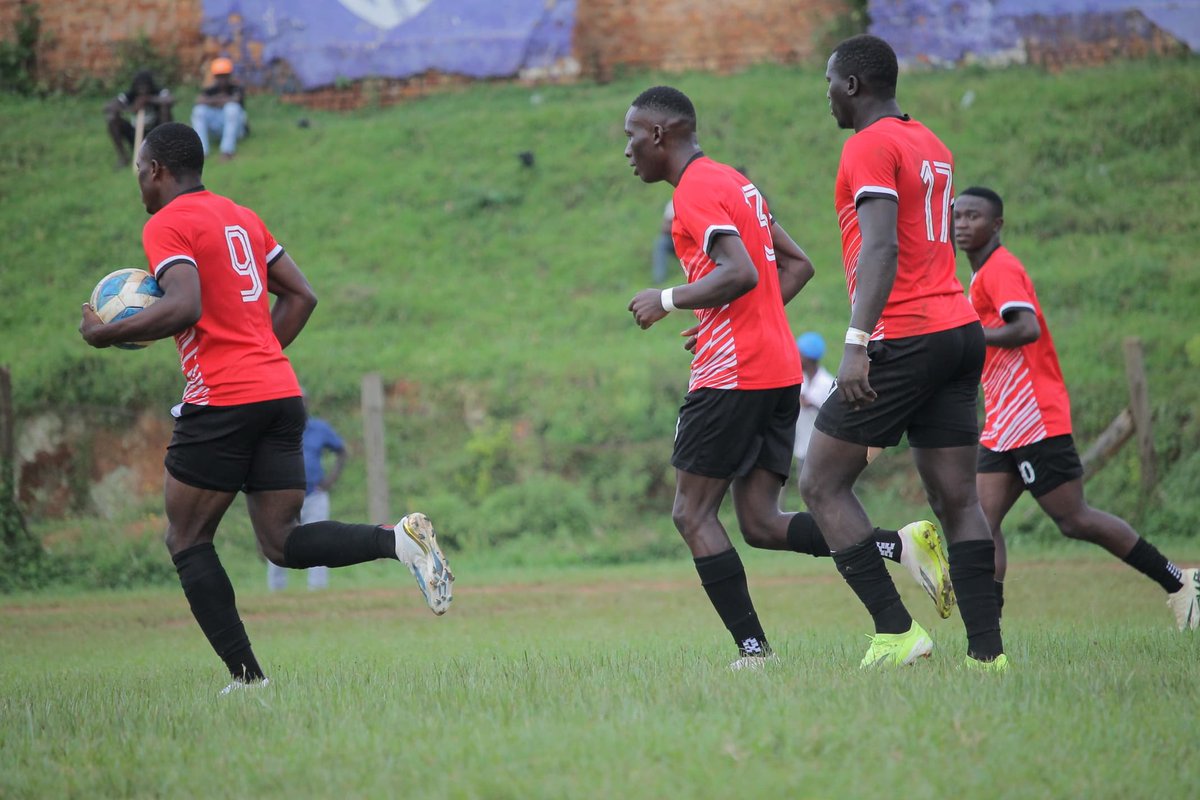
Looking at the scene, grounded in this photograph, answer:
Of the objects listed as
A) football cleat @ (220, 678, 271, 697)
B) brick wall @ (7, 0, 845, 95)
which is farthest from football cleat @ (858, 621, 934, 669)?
brick wall @ (7, 0, 845, 95)

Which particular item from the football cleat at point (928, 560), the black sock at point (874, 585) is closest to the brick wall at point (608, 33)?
the football cleat at point (928, 560)

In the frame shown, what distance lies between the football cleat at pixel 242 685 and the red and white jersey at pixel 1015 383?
4.20 meters

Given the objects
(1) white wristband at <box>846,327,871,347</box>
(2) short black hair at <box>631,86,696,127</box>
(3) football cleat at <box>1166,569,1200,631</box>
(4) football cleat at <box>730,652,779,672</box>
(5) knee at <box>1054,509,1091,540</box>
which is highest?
(2) short black hair at <box>631,86,696,127</box>

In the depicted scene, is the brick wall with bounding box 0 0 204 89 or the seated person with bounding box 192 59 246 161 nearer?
the seated person with bounding box 192 59 246 161

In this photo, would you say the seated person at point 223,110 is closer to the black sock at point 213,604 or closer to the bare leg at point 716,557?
the black sock at point 213,604

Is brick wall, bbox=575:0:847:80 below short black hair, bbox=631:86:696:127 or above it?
above

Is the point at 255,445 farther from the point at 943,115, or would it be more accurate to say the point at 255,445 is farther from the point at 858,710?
the point at 943,115

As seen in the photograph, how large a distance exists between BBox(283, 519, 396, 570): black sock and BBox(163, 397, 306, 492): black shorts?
0.84ft

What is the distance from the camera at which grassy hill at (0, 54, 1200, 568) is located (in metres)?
15.2

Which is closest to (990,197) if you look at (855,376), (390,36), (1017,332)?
(1017,332)

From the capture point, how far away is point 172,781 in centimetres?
383

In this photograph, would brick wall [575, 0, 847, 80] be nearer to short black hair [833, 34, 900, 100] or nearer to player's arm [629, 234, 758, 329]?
short black hair [833, 34, 900, 100]

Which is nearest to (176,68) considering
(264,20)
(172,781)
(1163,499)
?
(264,20)

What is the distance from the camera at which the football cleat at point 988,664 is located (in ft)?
16.5
